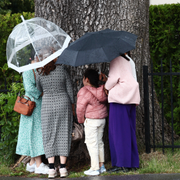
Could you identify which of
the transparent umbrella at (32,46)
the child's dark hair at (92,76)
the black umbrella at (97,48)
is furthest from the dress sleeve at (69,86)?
the black umbrella at (97,48)

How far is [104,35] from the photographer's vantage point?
369 cm

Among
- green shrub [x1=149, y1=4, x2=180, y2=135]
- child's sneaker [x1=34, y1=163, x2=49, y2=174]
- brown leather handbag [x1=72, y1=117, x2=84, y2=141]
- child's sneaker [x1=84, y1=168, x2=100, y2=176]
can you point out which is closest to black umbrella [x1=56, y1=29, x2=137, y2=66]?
brown leather handbag [x1=72, y1=117, x2=84, y2=141]

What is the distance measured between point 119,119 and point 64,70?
101cm

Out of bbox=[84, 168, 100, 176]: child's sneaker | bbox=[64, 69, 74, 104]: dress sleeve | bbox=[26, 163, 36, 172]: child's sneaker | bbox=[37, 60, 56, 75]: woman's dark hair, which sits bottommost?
bbox=[26, 163, 36, 172]: child's sneaker

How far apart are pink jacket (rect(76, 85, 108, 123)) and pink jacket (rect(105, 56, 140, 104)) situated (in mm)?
179

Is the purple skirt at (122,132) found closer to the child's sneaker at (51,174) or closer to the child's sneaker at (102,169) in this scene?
the child's sneaker at (102,169)

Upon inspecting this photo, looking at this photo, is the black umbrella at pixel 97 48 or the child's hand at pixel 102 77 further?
the child's hand at pixel 102 77

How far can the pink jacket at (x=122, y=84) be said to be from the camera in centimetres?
372

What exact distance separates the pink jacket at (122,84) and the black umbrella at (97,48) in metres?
0.28

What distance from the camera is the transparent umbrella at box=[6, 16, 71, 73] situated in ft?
12.3

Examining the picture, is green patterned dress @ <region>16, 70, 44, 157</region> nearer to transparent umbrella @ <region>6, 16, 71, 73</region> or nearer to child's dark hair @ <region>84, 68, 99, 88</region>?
transparent umbrella @ <region>6, 16, 71, 73</region>

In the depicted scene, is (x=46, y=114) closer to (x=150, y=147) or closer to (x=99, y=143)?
(x=99, y=143)

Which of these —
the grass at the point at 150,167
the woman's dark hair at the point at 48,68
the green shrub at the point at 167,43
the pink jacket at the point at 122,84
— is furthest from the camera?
the green shrub at the point at 167,43

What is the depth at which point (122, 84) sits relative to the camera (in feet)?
12.2
